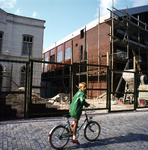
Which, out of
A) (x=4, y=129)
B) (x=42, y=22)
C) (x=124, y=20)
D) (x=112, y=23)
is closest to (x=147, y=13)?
(x=124, y=20)

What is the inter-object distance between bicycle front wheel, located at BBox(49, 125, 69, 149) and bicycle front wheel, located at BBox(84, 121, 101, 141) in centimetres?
62

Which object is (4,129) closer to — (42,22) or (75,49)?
(42,22)

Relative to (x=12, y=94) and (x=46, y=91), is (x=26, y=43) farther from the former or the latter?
(x=46, y=91)

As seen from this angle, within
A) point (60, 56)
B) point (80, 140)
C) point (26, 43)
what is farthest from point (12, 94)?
point (60, 56)

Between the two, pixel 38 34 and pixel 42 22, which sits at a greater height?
pixel 42 22

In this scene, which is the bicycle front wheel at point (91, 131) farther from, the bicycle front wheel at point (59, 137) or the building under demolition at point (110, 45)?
the building under demolition at point (110, 45)

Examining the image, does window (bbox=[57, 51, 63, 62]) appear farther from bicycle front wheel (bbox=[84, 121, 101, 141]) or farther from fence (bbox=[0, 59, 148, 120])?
bicycle front wheel (bbox=[84, 121, 101, 141])

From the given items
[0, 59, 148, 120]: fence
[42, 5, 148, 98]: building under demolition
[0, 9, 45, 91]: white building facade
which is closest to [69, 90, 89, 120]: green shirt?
[0, 59, 148, 120]: fence

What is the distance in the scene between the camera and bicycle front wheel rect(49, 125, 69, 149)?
11.5ft

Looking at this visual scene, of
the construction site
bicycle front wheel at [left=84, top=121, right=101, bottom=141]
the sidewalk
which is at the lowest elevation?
the sidewalk

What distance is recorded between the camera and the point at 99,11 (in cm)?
2191

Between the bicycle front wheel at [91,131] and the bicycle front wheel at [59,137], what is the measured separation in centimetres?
62

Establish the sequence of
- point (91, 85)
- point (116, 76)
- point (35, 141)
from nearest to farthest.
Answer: point (35, 141) < point (116, 76) < point (91, 85)

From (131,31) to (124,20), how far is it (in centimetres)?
367
